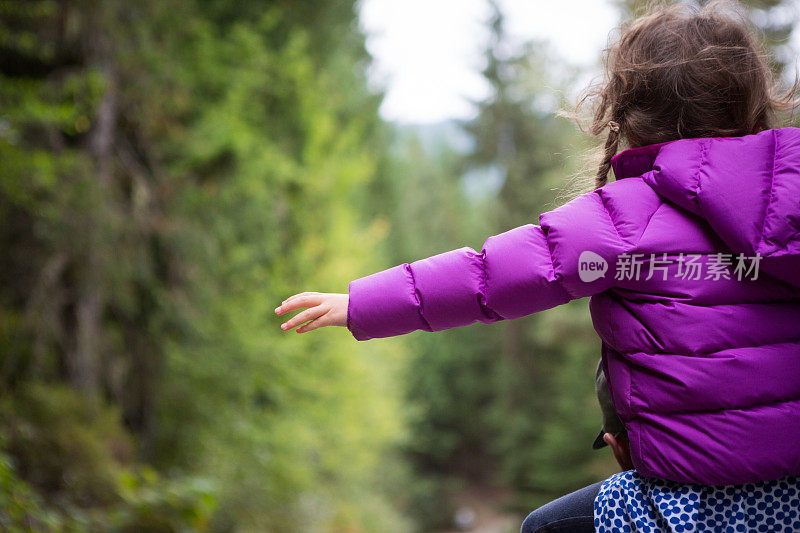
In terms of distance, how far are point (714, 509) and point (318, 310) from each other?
0.82 m

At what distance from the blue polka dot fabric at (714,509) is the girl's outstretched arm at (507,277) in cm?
39

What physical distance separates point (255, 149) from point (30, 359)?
405 cm

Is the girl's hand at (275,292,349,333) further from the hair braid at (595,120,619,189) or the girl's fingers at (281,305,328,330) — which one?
the hair braid at (595,120,619,189)

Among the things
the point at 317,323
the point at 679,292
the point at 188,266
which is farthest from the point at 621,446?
the point at 188,266

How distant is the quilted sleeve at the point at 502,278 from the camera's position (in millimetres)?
1312

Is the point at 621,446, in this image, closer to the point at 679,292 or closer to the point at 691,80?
the point at 679,292

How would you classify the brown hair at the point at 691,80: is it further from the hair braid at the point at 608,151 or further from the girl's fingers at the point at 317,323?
the girl's fingers at the point at 317,323

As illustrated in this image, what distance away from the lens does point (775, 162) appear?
126 centimetres

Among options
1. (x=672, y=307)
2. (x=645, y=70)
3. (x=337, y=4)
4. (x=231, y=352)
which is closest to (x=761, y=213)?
(x=672, y=307)

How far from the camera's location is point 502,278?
4.41 ft

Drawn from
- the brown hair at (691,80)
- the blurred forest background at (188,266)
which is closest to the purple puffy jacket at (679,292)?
the brown hair at (691,80)

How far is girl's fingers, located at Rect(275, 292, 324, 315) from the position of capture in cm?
138

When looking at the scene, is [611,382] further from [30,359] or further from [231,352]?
[231,352]

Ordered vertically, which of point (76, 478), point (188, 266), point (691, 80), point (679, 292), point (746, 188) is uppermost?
point (691, 80)
